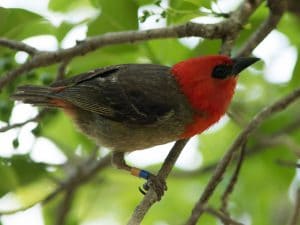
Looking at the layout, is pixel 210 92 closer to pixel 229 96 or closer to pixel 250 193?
pixel 229 96

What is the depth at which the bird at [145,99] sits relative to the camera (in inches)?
177

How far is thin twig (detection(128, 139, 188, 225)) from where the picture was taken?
11.7 ft

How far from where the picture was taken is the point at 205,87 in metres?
4.59

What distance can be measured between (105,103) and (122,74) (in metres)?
0.22

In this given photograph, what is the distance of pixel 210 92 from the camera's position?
4.55 m

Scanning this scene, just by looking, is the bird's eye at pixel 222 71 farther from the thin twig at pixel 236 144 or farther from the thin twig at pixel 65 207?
the thin twig at pixel 65 207

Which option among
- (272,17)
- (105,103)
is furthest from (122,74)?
(272,17)

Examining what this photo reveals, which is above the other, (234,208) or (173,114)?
(173,114)

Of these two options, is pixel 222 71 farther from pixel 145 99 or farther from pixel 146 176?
pixel 146 176

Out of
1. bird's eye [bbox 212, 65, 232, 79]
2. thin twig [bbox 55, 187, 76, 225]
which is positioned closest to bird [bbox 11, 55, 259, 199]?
bird's eye [bbox 212, 65, 232, 79]

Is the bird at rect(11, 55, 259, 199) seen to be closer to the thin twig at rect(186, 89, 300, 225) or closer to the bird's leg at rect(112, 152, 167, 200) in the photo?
the bird's leg at rect(112, 152, 167, 200)

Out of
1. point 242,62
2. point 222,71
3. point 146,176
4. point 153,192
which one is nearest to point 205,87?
point 222,71

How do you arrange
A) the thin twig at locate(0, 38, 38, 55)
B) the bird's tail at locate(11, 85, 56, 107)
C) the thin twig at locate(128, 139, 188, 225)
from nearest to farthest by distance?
the thin twig at locate(128, 139, 188, 225)
the thin twig at locate(0, 38, 38, 55)
the bird's tail at locate(11, 85, 56, 107)

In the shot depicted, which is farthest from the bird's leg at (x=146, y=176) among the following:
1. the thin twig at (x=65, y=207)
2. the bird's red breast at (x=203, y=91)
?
the thin twig at (x=65, y=207)
